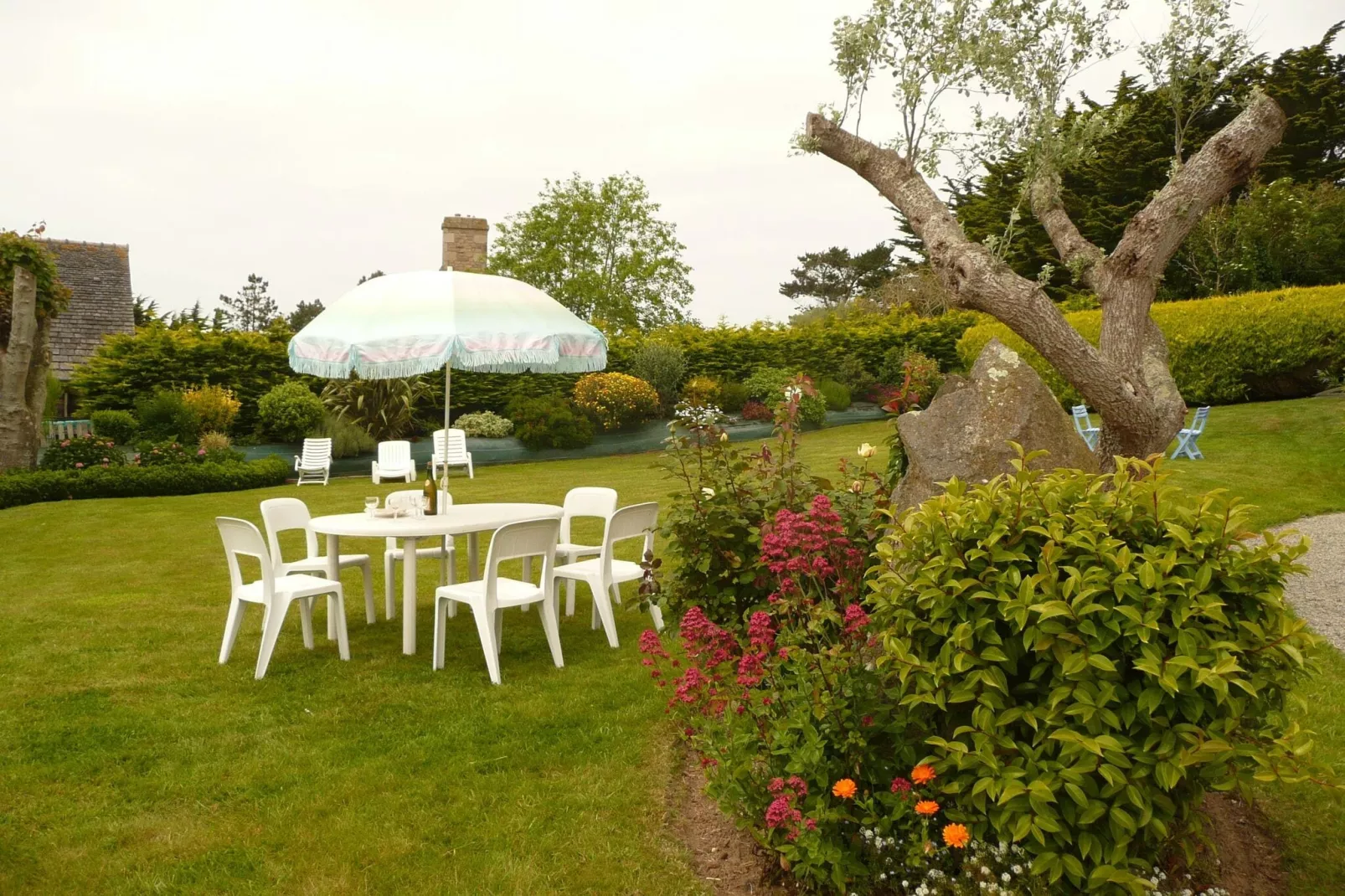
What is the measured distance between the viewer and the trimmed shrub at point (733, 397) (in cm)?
1941

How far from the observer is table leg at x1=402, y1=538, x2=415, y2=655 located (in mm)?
5742

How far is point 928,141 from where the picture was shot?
26.0 feet

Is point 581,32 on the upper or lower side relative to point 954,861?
upper

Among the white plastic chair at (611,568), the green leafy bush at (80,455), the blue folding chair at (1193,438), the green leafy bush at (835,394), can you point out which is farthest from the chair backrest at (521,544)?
the green leafy bush at (835,394)

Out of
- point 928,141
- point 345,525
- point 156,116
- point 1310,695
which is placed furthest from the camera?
point 156,116

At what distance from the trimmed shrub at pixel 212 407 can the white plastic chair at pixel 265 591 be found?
11396mm

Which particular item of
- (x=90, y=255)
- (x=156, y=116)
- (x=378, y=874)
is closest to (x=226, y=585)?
(x=378, y=874)

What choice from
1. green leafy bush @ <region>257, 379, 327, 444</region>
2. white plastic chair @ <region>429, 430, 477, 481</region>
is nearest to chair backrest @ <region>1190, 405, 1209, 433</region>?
white plastic chair @ <region>429, 430, 477, 481</region>

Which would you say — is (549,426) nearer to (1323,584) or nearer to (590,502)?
(590,502)

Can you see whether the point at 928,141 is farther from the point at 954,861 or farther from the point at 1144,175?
the point at 1144,175

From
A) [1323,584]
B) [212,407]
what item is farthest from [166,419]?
[1323,584]

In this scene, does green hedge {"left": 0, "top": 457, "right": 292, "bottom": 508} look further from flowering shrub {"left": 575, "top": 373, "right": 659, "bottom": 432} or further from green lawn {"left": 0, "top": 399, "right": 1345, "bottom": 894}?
green lawn {"left": 0, "top": 399, "right": 1345, "bottom": 894}

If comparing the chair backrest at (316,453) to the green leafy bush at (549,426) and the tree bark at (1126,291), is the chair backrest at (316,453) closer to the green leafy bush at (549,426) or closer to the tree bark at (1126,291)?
the green leafy bush at (549,426)

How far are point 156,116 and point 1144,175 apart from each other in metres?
21.4
